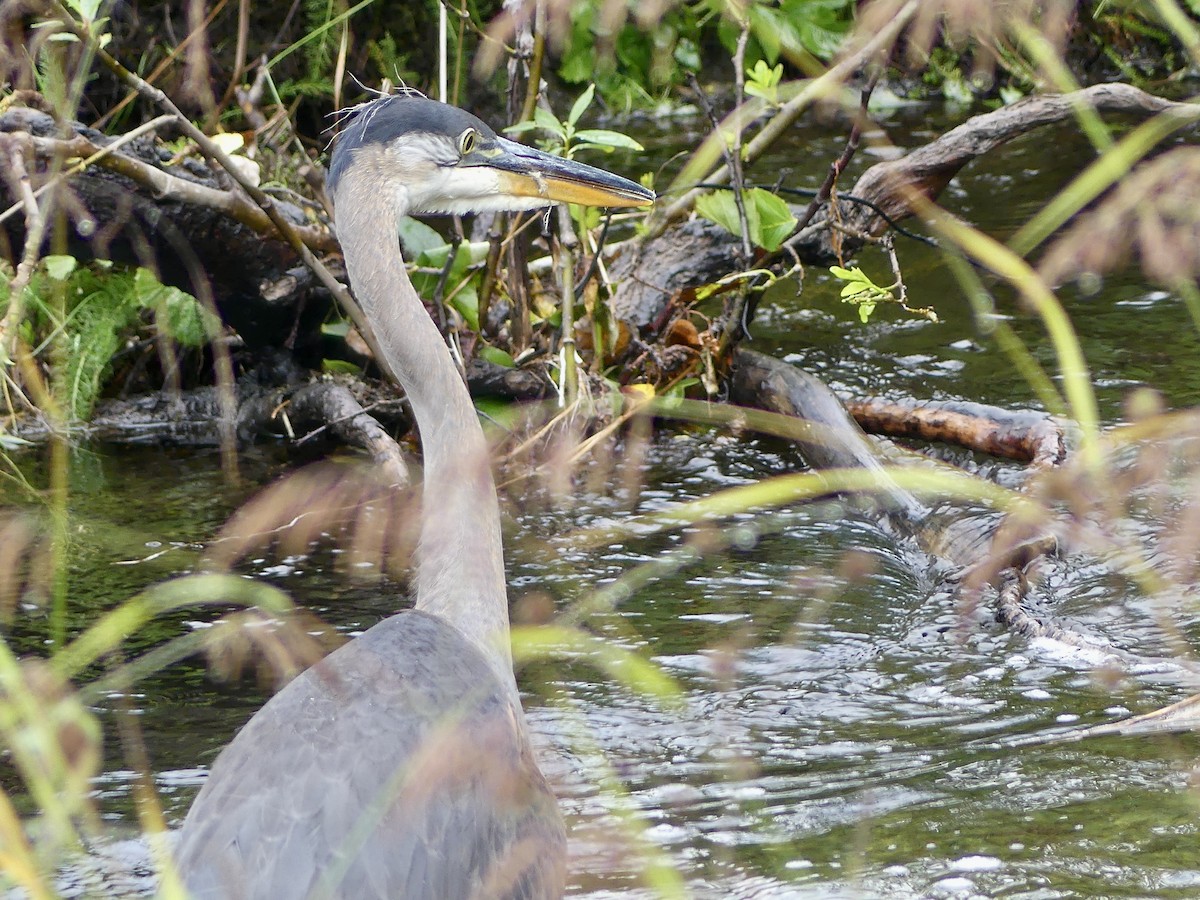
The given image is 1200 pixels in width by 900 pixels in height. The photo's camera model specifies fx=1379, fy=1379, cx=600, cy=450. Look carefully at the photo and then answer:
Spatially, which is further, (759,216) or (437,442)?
(759,216)

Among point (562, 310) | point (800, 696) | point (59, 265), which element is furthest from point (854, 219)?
point (59, 265)

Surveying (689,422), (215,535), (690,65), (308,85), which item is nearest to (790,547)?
(689,422)

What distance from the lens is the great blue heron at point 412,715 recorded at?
212cm

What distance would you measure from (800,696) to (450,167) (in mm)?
→ 1550

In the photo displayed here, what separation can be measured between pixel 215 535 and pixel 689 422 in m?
1.84

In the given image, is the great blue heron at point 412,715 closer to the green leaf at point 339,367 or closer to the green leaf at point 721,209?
the green leaf at point 721,209

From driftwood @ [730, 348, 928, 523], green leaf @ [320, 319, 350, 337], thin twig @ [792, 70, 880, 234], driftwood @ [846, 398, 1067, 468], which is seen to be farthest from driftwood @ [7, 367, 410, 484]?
driftwood @ [846, 398, 1067, 468]

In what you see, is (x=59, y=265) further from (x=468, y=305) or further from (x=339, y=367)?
(x=468, y=305)

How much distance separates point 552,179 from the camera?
10.8 ft

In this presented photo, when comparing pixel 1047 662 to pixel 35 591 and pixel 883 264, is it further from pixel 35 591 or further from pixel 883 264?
pixel 883 264

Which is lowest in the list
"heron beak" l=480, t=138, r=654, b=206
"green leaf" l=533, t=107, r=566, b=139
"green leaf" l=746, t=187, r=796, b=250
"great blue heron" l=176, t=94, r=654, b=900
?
"great blue heron" l=176, t=94, r=654, b=900

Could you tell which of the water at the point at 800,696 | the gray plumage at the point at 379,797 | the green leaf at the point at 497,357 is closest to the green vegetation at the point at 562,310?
the green leaf at the point at 497,357

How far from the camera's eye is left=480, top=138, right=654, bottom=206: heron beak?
327 cm

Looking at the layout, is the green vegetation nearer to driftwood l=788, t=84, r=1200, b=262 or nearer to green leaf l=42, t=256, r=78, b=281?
green leaf l=42, t=256, r=78, b=281
